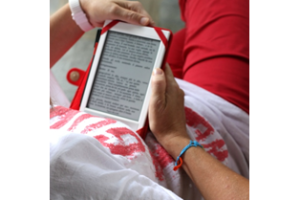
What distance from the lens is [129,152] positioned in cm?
37

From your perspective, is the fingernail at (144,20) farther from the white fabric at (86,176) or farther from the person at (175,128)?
the white fabric at (86,176)

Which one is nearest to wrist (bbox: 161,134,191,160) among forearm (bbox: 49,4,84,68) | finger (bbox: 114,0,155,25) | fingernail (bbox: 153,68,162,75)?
fingernail (bbox: 153,68,162,75)

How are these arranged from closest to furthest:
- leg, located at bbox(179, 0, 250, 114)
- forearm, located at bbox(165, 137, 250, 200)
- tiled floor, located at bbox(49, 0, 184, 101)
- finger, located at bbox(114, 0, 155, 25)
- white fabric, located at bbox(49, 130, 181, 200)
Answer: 1. white fabric, located at bbox(49, 130, 181, 200)
2. forearm, located at bbox(165, 137, 250, 200)
3. finger, located at bbox(114, 0, 155, 25)
4. leg, located at bbox(179, 0, 250, 114)
5. tiled floor, located at bbox(49, 0, 184, 101)

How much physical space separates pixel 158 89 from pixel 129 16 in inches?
5.5

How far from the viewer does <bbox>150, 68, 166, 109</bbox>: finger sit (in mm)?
459

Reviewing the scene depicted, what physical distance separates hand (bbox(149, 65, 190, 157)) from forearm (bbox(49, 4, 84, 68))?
242mm

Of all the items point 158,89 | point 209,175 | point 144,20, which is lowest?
point 209,175

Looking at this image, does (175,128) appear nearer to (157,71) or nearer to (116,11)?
(157,71)

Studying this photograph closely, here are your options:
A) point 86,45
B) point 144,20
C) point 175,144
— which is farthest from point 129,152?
point 86,45

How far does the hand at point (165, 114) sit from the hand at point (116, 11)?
0.10m

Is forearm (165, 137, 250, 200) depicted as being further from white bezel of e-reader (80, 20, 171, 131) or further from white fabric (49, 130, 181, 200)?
white fabric (49, 130, 181, 200)

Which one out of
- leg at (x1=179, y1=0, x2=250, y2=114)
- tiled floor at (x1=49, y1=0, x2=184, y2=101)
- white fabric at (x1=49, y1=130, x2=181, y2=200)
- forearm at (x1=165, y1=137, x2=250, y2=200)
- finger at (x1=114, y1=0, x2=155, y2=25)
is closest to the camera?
white fabric at (x1=49, y1=130, x2=181, y2=200)
